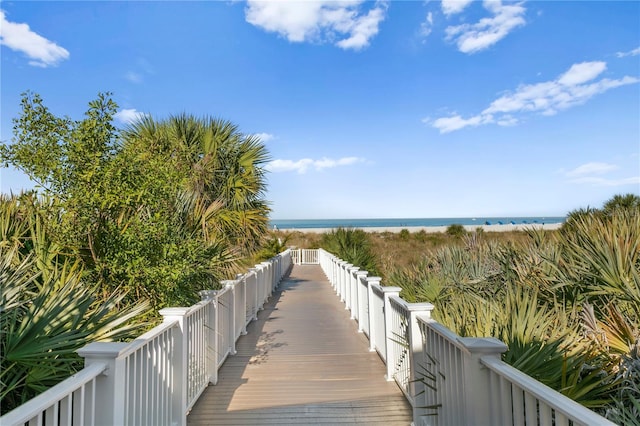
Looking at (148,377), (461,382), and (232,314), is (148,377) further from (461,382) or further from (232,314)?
(232,314)

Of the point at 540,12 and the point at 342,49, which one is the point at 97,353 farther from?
the point at 342,49

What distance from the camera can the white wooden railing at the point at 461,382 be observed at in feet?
4.69

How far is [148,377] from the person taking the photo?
2.32 m

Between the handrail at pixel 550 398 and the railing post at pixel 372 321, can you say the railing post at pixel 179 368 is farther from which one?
the railing post at pixel 372 321

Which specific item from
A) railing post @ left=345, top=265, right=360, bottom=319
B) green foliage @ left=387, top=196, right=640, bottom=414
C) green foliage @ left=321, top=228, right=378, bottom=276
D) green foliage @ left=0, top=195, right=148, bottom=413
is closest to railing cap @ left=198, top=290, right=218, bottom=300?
green foliage @ left=0, top=195, right=148, bottom=413

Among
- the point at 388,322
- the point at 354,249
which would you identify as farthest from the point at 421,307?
the point at 354,249

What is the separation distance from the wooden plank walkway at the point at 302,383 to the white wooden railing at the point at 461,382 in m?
0.36

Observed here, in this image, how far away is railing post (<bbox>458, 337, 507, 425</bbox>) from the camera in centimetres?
195

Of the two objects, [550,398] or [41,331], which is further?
[41,331]

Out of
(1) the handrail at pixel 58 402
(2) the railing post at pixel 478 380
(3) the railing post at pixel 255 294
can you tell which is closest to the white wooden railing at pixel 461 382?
(2) the railing post at pixel 478 380

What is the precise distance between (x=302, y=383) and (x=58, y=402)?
2968mm

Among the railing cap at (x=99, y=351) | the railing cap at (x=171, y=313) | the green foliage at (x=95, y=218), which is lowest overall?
the railing cap at (x=171, y=313)

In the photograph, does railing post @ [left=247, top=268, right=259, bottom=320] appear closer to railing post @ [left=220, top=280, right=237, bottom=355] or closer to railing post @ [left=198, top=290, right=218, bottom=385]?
railing post @ [left=220, top=280, right=237, bottom=355]

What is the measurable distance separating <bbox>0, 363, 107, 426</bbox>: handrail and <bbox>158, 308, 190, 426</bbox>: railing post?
1126mm
